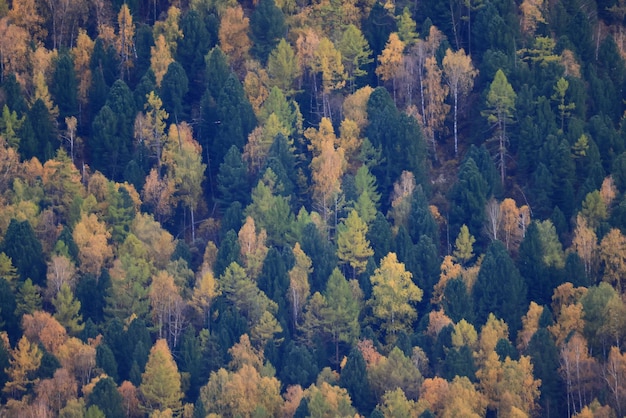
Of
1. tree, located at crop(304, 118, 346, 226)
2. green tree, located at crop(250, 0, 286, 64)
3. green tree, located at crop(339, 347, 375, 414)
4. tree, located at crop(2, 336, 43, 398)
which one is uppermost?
green tree, located at crop(250, 0, 286, 64)

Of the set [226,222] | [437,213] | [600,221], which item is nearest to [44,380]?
[226,222]

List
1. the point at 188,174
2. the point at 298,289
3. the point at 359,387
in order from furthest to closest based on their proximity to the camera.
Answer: the point at 188,174 → the point at 298,289 → the point at 359,387

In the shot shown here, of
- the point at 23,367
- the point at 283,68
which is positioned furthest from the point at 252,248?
the point at 283,68

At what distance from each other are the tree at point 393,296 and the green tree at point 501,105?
1510 cm

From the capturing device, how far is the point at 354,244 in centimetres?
13888

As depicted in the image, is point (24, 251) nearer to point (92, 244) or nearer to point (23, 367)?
point (92, 244)

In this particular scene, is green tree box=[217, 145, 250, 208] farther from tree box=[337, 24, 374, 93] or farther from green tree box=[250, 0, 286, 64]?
tree box=[337, 24, 374, 93]

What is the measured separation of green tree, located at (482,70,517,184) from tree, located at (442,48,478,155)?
3626 mm

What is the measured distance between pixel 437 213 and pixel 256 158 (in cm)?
1533

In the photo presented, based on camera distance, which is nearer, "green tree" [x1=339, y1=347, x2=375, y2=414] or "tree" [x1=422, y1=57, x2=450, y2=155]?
"green tree" [x1=339, y1=347, x2=375, y2=414]

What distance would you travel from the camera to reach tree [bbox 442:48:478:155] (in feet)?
489

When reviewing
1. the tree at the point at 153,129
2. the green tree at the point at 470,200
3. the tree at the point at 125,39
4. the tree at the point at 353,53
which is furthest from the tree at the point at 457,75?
the tree at the point at 125,39

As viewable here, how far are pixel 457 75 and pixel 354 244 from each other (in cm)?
1876

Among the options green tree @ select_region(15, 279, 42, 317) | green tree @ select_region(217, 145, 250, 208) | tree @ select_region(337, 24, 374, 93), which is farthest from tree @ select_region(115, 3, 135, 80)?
green tree @ select_region(15, 279, 42, 317)
